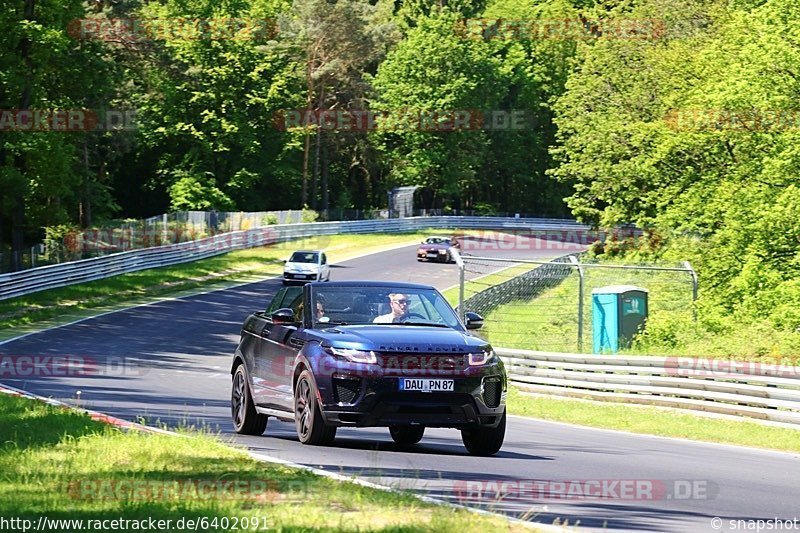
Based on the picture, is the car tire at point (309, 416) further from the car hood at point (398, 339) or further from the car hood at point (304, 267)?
the car hood at point (304, 267)

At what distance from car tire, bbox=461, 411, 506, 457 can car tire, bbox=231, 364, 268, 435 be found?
2600 mm

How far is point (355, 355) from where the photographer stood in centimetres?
1268

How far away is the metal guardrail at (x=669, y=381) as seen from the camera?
1925 cm

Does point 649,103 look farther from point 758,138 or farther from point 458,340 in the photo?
point 458,340

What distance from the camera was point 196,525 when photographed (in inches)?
299

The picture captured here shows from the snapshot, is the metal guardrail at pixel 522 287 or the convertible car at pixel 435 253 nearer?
the metal guardrail at pixel 522 287

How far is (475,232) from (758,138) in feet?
187

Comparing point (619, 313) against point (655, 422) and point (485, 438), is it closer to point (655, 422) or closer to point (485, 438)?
point (655, 422)

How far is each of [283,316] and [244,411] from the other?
5.94 ft

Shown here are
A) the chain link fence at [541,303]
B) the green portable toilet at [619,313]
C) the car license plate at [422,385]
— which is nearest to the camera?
the car license plate at [422,385]

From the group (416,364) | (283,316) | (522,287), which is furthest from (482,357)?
(522,287)
